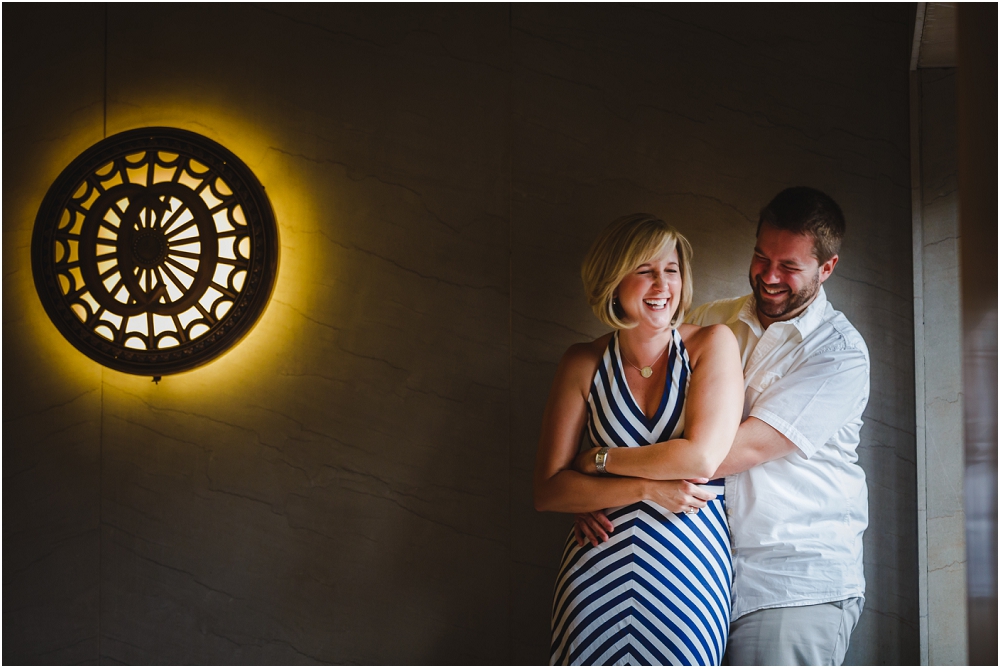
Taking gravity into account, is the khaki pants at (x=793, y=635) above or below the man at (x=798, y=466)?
below

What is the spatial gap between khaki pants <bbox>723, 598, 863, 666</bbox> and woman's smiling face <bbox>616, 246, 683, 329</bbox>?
746mm

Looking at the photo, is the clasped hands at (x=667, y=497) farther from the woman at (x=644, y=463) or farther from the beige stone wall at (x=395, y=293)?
the beige stone wall at (x=395, y=293)

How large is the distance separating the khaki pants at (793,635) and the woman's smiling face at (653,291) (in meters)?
0.75

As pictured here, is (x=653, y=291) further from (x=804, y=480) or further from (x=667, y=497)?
(x=804, y=480)

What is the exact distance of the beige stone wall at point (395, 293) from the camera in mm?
2168

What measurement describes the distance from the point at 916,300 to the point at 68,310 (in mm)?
2561

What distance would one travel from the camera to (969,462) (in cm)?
114

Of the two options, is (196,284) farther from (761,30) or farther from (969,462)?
(969,462)

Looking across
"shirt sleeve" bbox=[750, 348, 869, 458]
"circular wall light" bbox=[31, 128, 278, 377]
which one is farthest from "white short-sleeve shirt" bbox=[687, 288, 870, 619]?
"circular wall light" bbox=[31, 128, 278, 377]

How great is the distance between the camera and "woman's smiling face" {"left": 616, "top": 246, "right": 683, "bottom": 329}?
1.75 metres

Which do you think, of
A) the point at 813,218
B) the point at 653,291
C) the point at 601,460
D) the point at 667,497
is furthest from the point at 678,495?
the point at 813,218

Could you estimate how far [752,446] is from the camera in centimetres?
176

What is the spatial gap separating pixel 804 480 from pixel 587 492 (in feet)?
1.76

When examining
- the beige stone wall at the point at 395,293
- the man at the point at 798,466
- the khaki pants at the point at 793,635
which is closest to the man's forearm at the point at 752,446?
the man at the point at 798,466
